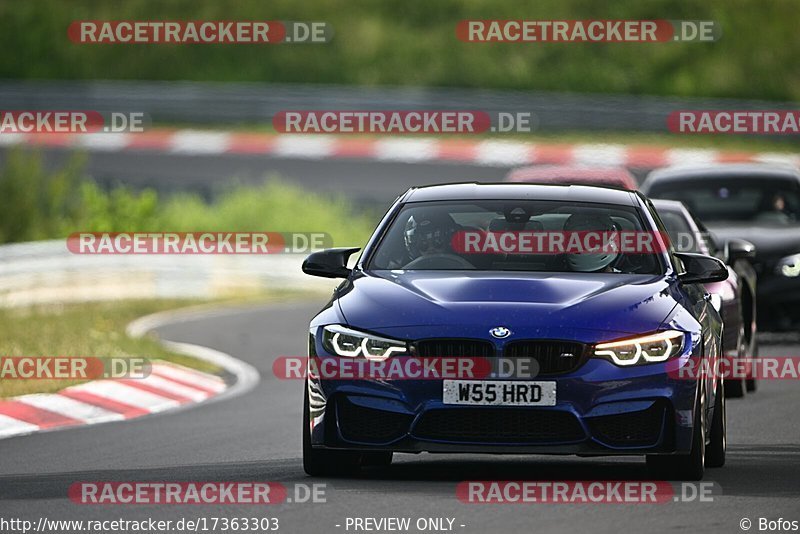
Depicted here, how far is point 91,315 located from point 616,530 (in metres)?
14.3

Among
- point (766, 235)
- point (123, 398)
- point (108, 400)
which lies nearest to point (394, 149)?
point (766, 235)

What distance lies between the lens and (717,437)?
1055 centimetres

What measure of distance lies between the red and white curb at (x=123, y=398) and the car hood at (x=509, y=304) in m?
4.08

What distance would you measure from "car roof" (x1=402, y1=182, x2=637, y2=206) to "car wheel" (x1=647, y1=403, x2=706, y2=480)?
1704 mm

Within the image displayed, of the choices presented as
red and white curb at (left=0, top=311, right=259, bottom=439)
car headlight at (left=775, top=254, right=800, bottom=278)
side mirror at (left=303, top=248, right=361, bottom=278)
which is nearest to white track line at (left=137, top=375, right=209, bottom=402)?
red and white curb at (left=0, top=311, right=259, bottom=439)

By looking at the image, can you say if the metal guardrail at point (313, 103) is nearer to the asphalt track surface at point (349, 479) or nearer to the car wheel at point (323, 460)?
the asphalt track surface at point (349, 479)

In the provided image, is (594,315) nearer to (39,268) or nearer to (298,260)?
(39,268)

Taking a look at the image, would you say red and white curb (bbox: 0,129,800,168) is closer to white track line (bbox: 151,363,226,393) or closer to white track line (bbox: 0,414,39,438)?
white track line (bbox: 151,363,226,393)

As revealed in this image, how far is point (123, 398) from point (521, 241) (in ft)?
18.3

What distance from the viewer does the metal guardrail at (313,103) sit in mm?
38938

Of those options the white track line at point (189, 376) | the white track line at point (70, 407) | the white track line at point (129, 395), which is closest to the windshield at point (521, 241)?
the white track line at point (70, 407)

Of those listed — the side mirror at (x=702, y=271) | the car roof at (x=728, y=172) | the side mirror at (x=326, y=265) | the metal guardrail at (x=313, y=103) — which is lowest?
the side mirror at (x=702, y=271)

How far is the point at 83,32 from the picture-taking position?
2116 inches

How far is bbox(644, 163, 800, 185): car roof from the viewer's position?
64.7ft
